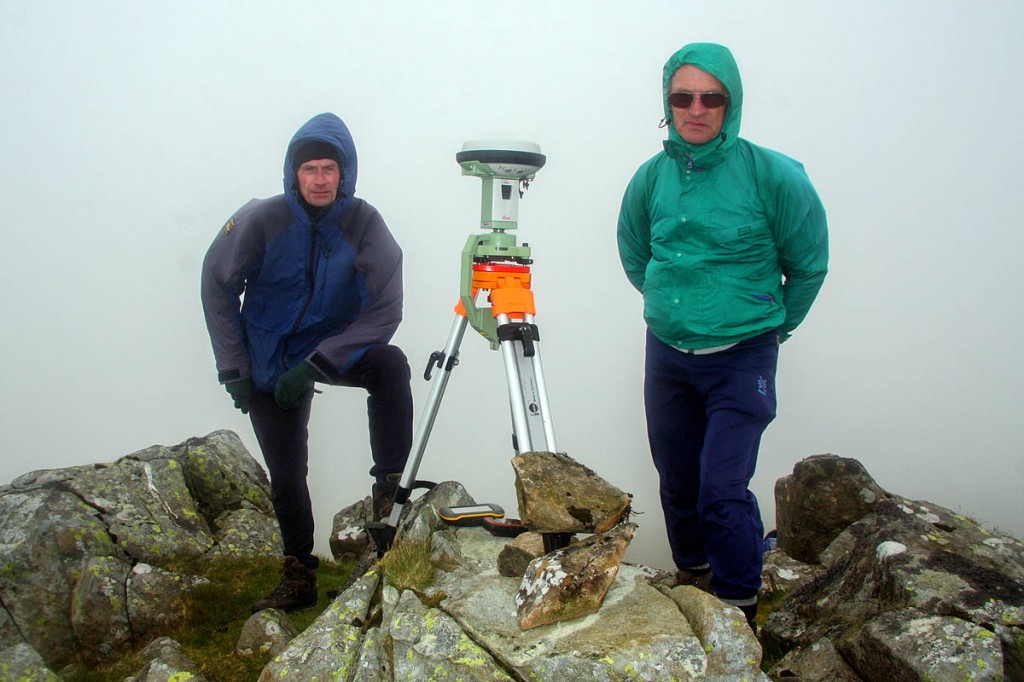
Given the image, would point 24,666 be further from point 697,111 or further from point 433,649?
point 697,111

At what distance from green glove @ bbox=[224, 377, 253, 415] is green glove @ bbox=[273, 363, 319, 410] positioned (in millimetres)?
115

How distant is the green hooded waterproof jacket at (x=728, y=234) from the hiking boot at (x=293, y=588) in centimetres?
205

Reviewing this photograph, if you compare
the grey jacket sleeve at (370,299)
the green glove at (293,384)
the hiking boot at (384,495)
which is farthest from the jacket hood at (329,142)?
the hiking boot at (384,495)

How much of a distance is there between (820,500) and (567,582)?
2.38m

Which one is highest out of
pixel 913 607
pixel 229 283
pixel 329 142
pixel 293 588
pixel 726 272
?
pixel 329 142

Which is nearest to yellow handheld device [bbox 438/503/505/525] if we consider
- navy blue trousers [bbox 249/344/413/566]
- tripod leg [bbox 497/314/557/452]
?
navy blue trousers [bbox 249/344/413/566]

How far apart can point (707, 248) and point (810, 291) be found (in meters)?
0.45

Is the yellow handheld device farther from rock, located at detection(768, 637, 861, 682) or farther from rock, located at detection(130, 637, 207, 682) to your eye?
rock, located at detection(768, 637, 861, 682)

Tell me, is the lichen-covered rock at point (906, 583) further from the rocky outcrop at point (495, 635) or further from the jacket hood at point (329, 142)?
the jacket hood at point (329, 142)

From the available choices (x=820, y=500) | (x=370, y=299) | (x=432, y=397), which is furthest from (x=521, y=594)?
(x=820, y=500)

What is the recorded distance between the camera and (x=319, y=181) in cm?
401

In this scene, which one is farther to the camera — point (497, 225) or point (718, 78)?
point (497, 225)

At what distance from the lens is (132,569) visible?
14.9 feet

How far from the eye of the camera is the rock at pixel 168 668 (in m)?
3.69
